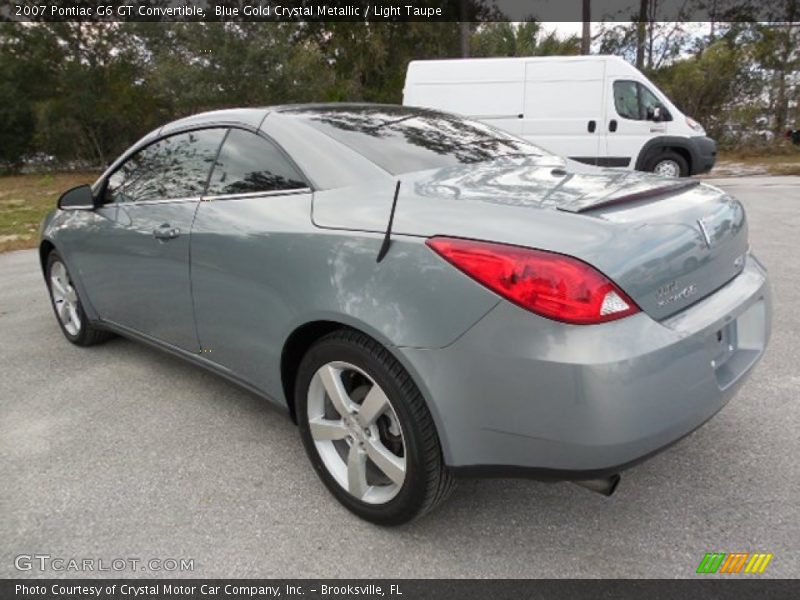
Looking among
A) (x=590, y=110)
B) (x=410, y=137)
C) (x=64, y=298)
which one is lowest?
(x=64, y=298)

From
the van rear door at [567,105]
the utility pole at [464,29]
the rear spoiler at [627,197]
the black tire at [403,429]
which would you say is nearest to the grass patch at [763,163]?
the van rear door at [567,105]

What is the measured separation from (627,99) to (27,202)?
13344mm

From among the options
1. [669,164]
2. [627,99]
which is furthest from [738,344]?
[669,164]

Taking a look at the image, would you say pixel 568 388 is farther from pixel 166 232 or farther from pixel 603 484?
pixel 166 232

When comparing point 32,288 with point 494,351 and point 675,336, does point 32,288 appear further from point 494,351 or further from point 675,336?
point 675,336

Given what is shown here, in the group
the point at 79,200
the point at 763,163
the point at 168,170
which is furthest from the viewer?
the point at 763,163

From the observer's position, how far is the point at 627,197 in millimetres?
1917

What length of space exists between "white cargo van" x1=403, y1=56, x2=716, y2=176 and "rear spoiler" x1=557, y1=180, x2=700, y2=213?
883cm

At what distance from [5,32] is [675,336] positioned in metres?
25.6

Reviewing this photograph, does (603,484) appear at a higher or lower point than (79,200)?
lower

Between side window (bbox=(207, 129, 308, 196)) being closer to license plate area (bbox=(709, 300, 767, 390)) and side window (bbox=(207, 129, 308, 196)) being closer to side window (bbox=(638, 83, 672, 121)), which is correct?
license plate area (bbox=(709, 300, 767, 390))

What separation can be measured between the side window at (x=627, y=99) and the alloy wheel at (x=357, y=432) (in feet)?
33.8

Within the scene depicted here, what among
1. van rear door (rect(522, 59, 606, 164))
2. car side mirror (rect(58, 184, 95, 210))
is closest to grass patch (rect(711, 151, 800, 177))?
van rear door (rect(522, 59, 606, 164))

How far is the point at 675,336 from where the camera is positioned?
1.67 m
